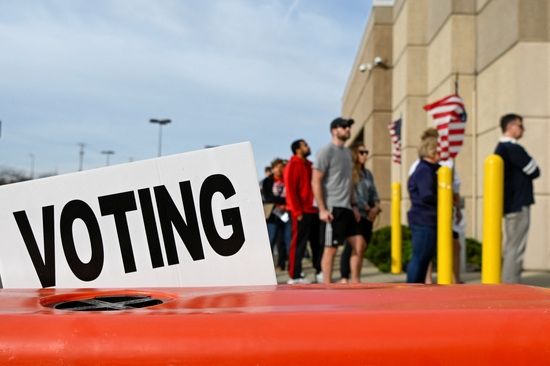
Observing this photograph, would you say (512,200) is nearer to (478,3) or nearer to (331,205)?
(331,205)

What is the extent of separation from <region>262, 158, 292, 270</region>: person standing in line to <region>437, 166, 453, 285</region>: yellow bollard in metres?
3.59

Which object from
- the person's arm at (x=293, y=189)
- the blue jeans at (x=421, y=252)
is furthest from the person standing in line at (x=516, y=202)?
the person's arm at (x=293, y=189)

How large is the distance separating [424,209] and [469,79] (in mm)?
5785

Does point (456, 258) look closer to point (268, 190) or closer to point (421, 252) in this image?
point (421, 252)

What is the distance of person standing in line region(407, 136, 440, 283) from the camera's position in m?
5.73

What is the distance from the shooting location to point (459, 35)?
11.2m

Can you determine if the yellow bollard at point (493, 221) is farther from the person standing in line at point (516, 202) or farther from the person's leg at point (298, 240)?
the person's leg at point (298, 240)

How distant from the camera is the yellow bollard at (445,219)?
19.4ft

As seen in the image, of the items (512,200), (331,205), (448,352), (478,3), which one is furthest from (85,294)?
(478,3)

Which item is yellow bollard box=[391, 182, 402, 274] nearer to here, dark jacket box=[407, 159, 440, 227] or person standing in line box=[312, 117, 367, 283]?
person standing in line box=[312, 117, 367, 283]

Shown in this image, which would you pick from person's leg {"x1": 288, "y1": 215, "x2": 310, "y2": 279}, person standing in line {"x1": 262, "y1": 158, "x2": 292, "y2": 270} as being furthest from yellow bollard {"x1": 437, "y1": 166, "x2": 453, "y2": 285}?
person standing in line {"x1": 262, "y1": 158, "x2": 292, "y2": 270}

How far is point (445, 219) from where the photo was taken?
19.5 ft

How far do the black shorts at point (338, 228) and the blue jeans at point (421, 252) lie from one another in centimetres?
61

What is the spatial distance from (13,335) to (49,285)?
94cm
